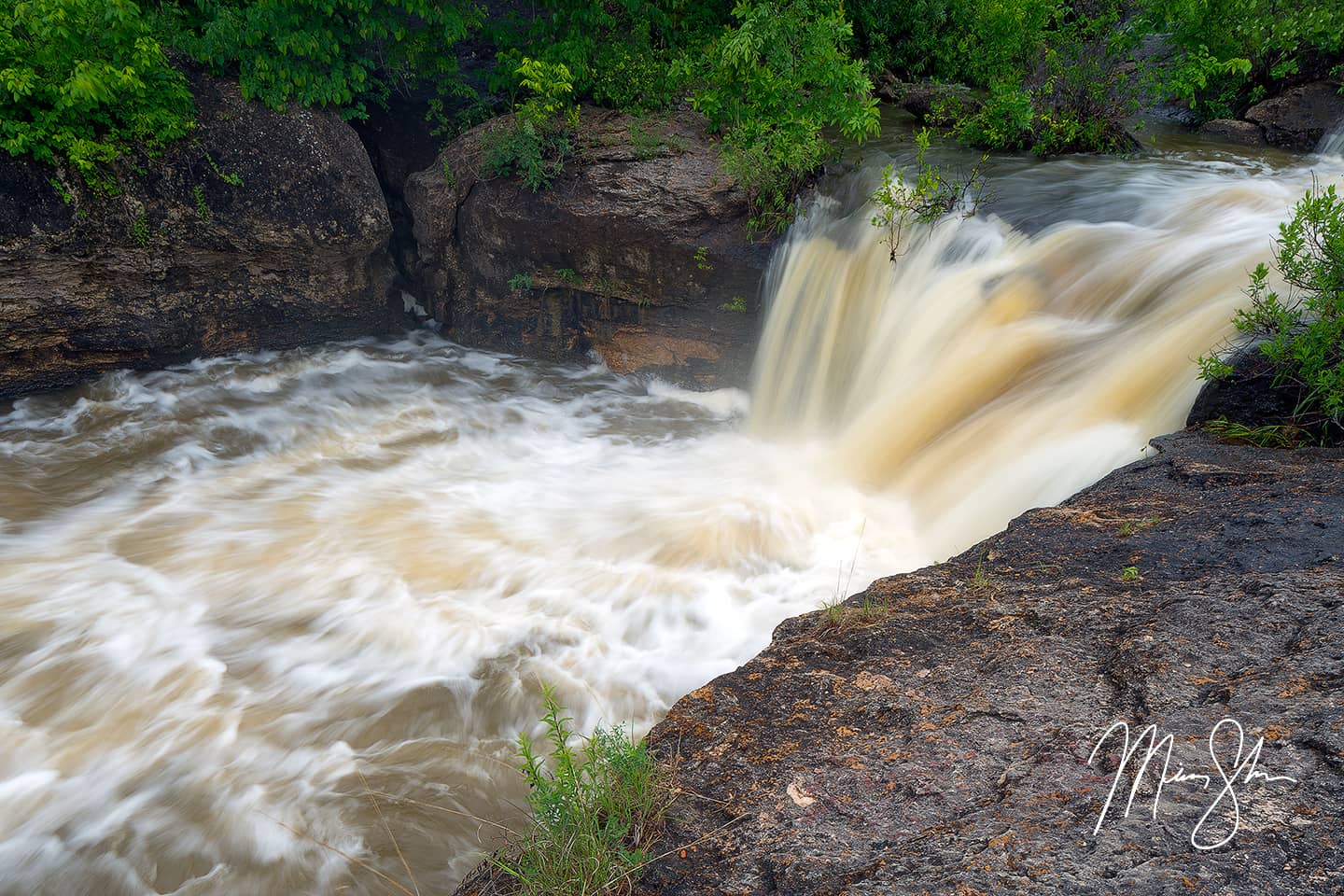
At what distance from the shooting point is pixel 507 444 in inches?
275

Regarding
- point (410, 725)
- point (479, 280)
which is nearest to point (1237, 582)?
point (410, 725)

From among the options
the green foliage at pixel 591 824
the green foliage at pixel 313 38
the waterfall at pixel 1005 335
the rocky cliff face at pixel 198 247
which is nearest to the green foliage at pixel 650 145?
the waterfall at pixel 1005 335

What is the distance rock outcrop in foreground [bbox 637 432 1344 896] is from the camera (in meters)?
1.72

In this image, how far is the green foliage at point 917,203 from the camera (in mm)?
6418

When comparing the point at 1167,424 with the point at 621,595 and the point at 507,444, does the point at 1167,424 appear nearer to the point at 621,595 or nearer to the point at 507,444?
the point at 621,595

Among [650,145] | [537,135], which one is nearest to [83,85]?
[537,135]

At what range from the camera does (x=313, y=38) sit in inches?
284

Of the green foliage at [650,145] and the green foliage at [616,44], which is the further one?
the green foliage at [616,44]

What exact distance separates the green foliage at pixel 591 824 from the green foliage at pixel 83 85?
6948mm

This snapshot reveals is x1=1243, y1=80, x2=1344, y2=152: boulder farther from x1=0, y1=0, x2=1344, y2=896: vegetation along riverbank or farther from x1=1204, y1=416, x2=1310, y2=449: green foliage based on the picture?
x1=1204, y1=416, x2=1310, y2=449: green foliage
